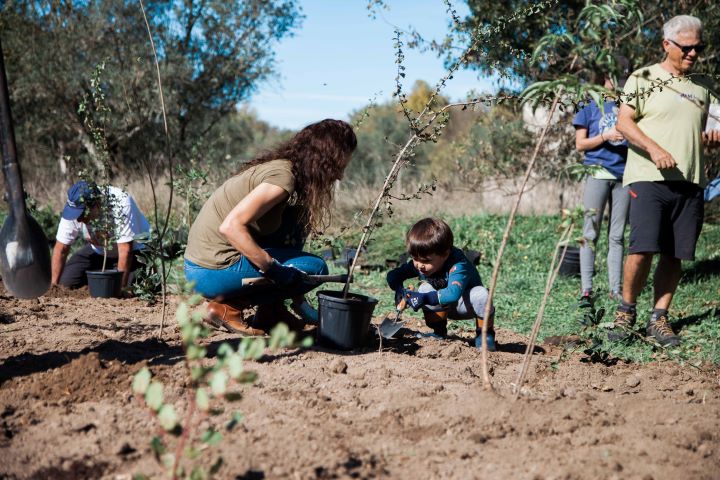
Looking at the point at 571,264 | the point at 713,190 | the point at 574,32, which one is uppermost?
the point at 574,32

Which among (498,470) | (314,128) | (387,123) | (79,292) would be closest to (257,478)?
(498,470)

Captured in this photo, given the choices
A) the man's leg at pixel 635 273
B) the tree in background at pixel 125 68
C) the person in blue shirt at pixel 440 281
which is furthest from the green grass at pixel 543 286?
the tree in background at pixel 125 68

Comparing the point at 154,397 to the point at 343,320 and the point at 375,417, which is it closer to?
the point at 375,417

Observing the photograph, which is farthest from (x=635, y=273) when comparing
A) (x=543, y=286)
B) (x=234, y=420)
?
(x=234, y=420)

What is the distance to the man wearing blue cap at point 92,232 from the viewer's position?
4.98 meters

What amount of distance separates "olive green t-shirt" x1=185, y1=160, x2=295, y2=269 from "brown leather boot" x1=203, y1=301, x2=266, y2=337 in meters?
0.24

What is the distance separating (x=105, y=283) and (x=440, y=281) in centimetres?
269

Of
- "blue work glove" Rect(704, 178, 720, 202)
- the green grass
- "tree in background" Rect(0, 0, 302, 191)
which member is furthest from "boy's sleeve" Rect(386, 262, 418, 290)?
"tree in background" Rect(0, 0, 302, 191)

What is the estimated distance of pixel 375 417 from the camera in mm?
2438

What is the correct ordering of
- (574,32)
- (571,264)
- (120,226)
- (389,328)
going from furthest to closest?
(574,32), (571,264), (120,226), (389,328)

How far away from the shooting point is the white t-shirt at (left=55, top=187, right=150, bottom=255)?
5.09 m

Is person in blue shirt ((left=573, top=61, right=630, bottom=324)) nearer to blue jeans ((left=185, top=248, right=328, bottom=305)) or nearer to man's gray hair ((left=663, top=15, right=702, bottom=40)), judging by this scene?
man's gray hair ((left=663, top=15, right=702, bottom=40))

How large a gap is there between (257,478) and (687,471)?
4.27 feet

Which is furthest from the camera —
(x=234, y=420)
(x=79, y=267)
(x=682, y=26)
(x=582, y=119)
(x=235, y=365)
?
(x=79, y=267)
